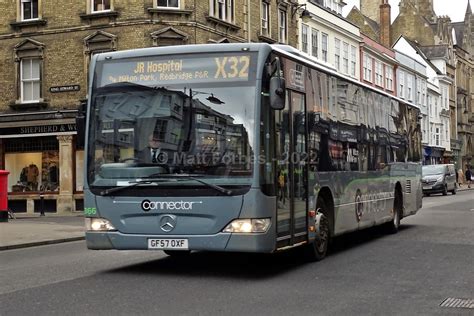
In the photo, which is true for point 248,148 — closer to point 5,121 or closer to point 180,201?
point 180,201

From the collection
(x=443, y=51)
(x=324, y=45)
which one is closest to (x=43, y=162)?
(x=324, y=45)

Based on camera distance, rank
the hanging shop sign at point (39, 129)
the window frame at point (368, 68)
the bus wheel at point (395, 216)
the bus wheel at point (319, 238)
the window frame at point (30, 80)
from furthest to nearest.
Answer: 1. the window frame at point (368, 68)
2. the window frame at point (30, 80)
3. the hanging shop sign at point (39, 129)
4. the bus wheel at point (395, 216)
5. the bus wheel at point (319, 238)

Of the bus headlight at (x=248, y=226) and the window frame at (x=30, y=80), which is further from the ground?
the window frame at (x=30, y=80)

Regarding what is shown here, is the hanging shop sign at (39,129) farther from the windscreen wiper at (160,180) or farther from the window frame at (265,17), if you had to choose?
the windscreen wiper at (160,180)

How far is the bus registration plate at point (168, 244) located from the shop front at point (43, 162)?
19.1m

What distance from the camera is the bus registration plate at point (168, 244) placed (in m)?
8.96

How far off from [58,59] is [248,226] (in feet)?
70.7

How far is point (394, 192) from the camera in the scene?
15.7 m

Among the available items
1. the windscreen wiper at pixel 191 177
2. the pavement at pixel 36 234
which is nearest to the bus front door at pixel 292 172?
the windscreen wiper at pixel 191 177

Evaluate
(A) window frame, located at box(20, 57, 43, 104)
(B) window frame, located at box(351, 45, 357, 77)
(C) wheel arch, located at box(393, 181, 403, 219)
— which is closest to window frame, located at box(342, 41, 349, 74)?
(B) window frame, located at box(351, 45, 357, 77)

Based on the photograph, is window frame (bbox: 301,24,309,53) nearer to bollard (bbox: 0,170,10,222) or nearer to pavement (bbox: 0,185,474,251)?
bollard (bbox: 0,170,10,222)

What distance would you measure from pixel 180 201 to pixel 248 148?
115cm

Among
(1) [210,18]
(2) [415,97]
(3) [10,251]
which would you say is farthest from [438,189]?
(3) [10,251]

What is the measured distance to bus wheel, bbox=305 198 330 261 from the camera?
10703 millimetres
